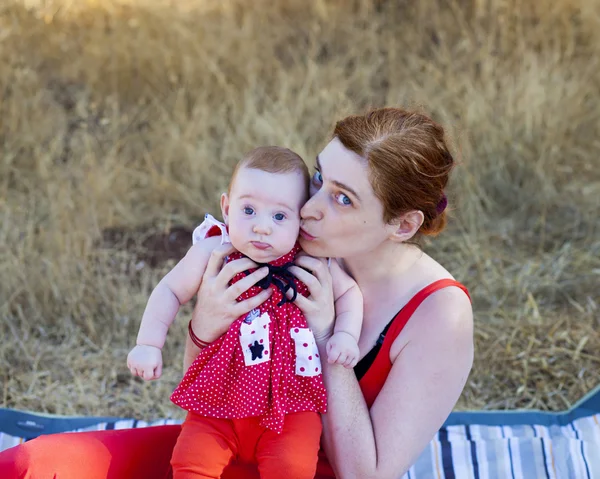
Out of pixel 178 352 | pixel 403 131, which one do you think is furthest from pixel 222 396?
pixel 178 352

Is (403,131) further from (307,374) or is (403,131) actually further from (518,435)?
(518,435)

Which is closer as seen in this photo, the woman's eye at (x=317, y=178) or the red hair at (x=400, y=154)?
the red hair at (x=400, y=154)

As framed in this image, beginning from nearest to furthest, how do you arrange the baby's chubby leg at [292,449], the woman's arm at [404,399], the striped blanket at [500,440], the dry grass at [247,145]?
the baby's chubby leg at [292,449], the woman's arm at [404,399], the striped blanket at [500,440], the dry grass at [247,145]

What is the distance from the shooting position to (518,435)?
135 inches

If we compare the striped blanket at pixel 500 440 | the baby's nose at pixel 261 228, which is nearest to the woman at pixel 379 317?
the baby's nose at pixel 261 228

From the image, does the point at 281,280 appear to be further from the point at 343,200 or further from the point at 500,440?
the point at 500,440

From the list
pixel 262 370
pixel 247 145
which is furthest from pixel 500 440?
pixel 247 145

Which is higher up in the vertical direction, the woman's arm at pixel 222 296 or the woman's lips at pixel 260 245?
the woman's lips at pixel 260 245

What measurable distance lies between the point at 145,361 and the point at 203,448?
26cm

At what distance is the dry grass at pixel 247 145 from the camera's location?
4086 millimetres

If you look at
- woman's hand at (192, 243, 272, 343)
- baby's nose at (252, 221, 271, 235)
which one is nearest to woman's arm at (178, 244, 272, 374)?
woman's hand at (192, 243, 272, 343)

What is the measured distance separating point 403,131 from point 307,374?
672 millimetres

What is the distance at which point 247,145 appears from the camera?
5.33 m

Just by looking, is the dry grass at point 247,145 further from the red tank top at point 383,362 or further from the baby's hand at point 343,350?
the baby's hand at point 343,350
